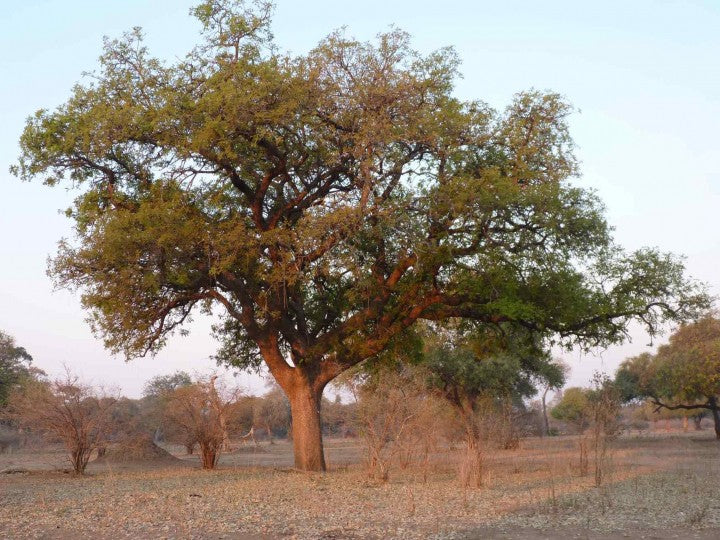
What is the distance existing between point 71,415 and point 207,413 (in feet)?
12.1

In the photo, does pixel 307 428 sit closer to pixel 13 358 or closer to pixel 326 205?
pixel 326 205

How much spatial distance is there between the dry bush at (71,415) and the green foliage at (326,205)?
2678 mm

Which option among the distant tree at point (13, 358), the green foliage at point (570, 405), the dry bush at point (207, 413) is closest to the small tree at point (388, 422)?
the dry bush at point (207, 413)

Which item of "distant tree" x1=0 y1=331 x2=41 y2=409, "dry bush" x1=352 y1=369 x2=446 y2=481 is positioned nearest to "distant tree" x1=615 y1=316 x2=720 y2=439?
"dry bush" x1=352 y1=369 x2=446 y2=481

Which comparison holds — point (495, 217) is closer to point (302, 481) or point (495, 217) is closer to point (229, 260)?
point (229, 260)

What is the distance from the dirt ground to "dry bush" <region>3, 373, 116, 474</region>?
2.34 m

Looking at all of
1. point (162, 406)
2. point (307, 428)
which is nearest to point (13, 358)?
point (162, 406)

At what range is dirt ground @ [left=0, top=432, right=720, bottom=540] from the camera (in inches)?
358

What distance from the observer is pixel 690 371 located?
104 feet

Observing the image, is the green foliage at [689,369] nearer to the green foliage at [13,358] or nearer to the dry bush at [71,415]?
the dry bush at [71,415]

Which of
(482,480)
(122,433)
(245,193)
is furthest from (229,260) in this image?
(122,433)

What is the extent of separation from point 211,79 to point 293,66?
1827 millimetres

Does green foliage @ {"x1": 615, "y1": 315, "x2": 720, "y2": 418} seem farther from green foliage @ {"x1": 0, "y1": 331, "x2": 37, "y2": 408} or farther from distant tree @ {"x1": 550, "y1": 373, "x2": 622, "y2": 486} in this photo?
green foliage @ {"x1": 0, "y1": 331, "x2": 37, "y2": 408}

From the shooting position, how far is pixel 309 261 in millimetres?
15273
